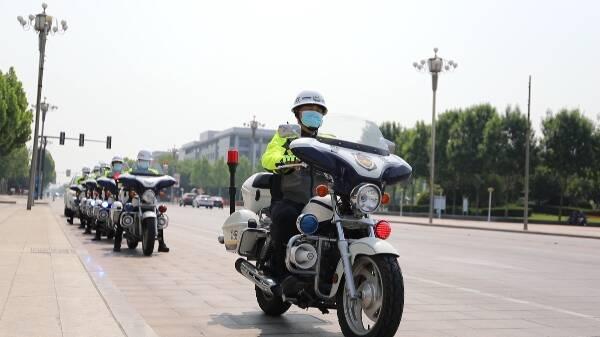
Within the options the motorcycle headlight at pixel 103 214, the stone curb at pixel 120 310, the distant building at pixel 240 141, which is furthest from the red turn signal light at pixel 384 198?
the distant building at pixel 240 141

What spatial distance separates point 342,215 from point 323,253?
34 cm

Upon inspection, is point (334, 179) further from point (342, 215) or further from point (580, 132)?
point (580, 132)

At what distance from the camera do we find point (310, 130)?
614cm

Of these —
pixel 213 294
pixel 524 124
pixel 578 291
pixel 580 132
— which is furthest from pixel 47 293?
pixel 524 124

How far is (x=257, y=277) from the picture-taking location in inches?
239

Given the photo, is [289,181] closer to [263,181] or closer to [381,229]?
[263,181]

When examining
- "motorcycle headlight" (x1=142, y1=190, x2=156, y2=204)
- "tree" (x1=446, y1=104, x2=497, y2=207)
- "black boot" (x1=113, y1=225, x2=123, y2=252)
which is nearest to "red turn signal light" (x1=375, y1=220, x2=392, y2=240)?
"motorcycle headlight" (x1=142, y1=190, x2=156, y2=204)

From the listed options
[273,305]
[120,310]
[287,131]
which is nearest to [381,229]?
Answer: [287,131]

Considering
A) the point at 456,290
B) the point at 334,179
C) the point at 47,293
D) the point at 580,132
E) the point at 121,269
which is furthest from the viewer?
the point at 580,132

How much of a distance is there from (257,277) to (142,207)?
7184 mm

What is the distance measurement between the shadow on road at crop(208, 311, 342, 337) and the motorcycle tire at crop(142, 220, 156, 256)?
5762 mm

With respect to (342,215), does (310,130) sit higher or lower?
higher

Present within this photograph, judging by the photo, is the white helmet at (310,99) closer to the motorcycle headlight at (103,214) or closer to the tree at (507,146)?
the motorcycle headlight at (103,214)

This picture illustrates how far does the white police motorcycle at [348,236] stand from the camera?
190 inches
